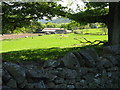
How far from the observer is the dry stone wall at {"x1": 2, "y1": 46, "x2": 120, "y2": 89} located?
5.98 metres

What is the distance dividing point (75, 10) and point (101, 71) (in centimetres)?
828

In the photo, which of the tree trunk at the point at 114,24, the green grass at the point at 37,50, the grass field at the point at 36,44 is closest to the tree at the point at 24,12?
the green grass at the point at 37,50

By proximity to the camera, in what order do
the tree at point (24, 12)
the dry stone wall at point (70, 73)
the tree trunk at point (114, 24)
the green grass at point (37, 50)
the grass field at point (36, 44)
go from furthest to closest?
1. the grass field at point (36, 44)
2. the tree trunk at point (114, 24)
3. the tree at point (24, 12)
4. the green grass at point (37, 50)
5. the dry stone wall at point (70, 73)

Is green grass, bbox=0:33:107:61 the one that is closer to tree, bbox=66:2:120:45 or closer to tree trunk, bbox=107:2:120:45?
tree, bbox=66:2:120:45

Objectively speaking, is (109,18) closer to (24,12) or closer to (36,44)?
(24,12)

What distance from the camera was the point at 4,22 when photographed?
1118cm

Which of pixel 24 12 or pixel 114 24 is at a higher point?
pixel 24 12

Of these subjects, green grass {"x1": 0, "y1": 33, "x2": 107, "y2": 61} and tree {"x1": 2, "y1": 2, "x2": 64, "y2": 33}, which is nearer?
green grass {"x1": 0, "y1": 33, "x2": 107, "y2": 61}

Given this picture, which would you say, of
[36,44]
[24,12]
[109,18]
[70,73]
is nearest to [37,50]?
[24,12]

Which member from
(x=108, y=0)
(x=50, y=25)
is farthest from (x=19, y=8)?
(x=50, y=25)

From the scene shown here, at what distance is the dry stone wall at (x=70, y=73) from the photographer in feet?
19.6

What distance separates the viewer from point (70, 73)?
22.7 feet

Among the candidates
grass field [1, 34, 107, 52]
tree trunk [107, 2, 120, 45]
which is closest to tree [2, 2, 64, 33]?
tree trunk [107, 2, 120, 45]

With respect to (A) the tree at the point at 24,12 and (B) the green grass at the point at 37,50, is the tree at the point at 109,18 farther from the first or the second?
(B) the green grass at the point at 37,50
